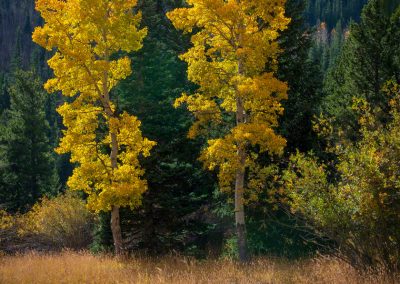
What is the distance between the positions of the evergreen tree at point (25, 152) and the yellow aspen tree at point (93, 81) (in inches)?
819

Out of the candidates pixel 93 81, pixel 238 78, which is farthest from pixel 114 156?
pixel 238 78

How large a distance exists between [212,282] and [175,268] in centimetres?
296

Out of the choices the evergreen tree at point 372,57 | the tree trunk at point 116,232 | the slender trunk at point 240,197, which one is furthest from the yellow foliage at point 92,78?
the evergreen tree at point 372,57

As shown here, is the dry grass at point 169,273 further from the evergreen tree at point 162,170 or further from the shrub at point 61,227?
the shrub at point 61,227

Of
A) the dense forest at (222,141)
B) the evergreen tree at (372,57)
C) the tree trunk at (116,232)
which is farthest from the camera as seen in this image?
the evergreen tree at (372,57)

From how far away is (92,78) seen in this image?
45.9 ft

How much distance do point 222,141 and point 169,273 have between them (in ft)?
12.9

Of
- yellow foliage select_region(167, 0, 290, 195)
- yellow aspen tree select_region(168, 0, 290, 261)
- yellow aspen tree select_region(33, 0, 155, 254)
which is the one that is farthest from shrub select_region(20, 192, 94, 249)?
yellow foliage select_region(167, 0, 290, 195)

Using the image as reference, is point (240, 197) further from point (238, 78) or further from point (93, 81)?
point (93, 81)

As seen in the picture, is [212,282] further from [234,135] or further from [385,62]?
[385,62]

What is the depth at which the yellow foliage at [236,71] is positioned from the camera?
41.4 feet

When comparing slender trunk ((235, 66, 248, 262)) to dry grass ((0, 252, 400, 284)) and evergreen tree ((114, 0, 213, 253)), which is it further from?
evergreen tree ((114, 0, 213, 253))

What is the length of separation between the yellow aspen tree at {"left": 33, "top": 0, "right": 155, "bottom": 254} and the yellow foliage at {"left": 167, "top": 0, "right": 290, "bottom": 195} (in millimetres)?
1782

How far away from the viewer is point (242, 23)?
44.0ft
